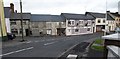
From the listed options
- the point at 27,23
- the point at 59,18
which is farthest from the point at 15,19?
the point at 59,18

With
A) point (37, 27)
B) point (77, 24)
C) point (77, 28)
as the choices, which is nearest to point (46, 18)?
point (37, 27)

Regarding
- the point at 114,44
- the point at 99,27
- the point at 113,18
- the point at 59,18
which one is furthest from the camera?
the point at 113,18

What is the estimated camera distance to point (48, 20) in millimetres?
57250

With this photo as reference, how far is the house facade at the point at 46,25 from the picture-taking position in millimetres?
55219

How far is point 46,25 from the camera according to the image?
56562mm

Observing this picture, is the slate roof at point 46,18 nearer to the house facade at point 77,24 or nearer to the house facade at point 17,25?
the house facade at point 77,24

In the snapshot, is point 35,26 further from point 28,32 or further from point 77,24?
point 77,24

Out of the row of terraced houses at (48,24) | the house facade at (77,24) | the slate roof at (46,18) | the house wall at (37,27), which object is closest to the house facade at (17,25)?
the row of terraced houses at (48,24)

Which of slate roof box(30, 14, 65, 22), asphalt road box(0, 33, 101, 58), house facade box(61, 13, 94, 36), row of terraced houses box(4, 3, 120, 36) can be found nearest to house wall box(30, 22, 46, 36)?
row of terraced houses box(4, 3, 120, 36)

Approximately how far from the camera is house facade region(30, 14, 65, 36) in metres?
55.2

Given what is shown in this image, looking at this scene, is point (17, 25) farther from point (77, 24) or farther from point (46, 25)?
point (77, 24)

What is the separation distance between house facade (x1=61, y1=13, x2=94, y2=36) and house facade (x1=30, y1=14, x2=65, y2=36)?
228 centimetres

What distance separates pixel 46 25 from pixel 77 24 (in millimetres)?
12737

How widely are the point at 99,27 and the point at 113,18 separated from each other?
1037cm
